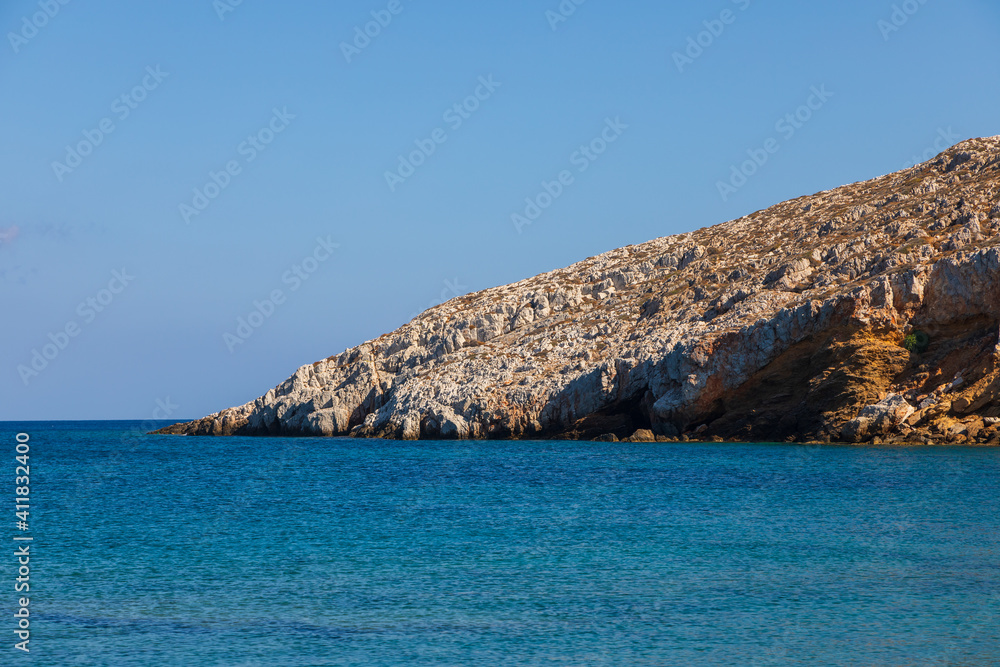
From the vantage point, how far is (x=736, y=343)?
231ft

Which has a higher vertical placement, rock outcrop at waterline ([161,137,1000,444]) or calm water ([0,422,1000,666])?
rock outcrop at waterline ([161,137,1000,444])

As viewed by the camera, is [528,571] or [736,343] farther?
[736,343]

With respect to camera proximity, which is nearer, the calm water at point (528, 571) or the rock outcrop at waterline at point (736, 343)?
the calm water at point (528, 571)

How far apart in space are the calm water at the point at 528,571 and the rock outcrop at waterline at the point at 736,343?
62.1ft

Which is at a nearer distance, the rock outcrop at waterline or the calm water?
the calm water

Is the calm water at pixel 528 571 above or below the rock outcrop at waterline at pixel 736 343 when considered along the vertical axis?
below

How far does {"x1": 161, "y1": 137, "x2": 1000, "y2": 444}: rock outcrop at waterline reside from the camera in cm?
6209

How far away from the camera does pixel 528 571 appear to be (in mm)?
22250

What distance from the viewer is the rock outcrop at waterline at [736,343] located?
6209cm

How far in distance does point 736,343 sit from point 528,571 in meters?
51.6

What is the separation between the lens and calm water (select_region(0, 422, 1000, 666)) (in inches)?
631

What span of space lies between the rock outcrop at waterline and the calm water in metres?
18.9

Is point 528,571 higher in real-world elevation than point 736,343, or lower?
lower

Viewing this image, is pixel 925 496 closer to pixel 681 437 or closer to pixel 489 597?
pixel 489 597
